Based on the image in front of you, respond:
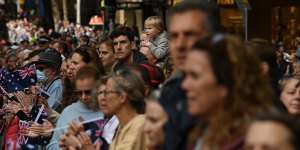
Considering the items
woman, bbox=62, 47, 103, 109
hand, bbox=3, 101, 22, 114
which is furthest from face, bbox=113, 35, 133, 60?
hand, bbox=3, 101, 22, 114

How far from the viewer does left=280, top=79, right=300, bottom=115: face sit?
22.8 feet

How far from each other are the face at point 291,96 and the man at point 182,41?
183 centimetres

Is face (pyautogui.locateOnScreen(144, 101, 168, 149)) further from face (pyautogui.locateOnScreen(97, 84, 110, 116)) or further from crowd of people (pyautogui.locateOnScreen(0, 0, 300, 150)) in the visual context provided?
face (pyautogui.locateOnScreen(97, 84, 110, 116))

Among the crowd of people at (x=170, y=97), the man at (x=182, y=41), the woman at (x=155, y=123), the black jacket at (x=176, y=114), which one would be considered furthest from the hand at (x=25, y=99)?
the man at (x=182, y=41)

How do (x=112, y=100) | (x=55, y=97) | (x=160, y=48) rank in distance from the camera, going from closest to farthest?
1. (x=112, y=100)
2. (x=55, y=97)
3. (x=160, y=48)

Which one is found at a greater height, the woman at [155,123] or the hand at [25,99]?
the woman at [155,123]

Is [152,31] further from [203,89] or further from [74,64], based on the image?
[203,89]

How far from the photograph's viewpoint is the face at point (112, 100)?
670 centimetres

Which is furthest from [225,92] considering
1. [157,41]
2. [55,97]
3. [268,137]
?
[157,41]

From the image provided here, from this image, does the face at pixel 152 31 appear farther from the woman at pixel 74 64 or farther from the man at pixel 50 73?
the woman at pixel 74 64

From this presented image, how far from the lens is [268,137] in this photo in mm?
4133

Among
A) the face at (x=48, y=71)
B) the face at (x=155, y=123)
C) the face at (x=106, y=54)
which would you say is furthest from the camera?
the face at (x=48, y=71)

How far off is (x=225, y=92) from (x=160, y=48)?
7.12 m

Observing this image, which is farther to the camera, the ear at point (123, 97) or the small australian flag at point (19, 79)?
the small australian flag at point (19, 79)
